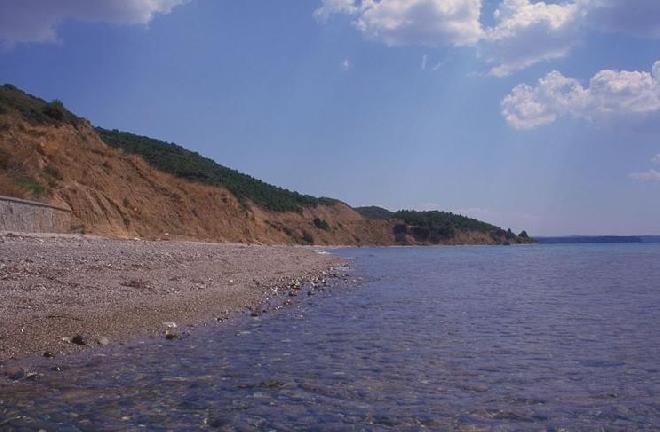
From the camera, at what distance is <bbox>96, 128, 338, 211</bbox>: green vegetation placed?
234ft

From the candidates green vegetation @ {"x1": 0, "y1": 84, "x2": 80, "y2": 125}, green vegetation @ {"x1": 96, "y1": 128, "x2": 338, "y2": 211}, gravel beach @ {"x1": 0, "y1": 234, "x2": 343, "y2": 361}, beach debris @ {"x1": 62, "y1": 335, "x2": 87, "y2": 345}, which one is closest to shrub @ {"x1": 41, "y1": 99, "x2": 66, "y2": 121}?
green vegetation @ {"x1": 0, "y1": 84, "x2": 80, "y2": 125}

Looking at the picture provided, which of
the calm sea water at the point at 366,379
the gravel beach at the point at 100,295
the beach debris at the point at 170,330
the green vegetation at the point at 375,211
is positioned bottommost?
the calm sea water at the point at 366,379

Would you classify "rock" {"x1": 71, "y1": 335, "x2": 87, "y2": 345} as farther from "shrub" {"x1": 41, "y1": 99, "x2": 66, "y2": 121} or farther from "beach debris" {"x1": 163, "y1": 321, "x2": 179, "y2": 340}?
"shrub" {"x1": 41, "y1": 99, "x2": 66, "y2": 121}

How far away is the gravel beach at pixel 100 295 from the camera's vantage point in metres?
9.66

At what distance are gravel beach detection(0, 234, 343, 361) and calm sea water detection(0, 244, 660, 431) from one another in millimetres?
851

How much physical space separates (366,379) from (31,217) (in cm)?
2640

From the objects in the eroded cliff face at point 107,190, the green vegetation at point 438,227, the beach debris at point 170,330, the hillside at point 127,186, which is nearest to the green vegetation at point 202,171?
the hillside at point 127,186

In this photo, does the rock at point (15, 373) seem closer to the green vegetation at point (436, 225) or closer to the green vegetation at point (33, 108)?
the green vegetation at point (33, 108)

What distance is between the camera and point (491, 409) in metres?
7.05

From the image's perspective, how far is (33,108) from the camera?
44781 mm

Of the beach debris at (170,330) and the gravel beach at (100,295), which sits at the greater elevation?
the gravel beach at (100,295)

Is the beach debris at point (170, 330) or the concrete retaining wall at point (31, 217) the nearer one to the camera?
the beach debris at point (170, 330)

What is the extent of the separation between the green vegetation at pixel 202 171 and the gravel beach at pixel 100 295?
5092 cm

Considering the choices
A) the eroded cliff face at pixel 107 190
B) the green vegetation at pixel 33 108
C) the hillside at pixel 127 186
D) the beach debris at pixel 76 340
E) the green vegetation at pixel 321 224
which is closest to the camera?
the beach debris at pixel 76 340
